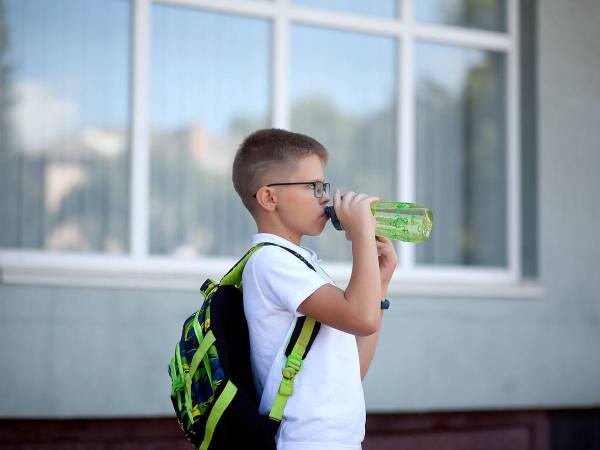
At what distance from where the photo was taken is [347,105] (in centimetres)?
540

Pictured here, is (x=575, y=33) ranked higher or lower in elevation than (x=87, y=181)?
higher

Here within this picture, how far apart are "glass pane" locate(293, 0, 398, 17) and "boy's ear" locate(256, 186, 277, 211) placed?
10.5 ft

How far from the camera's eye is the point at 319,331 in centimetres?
212

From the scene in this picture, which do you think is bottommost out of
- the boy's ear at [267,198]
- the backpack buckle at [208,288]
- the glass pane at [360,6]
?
the backpack buckle at [208,288]

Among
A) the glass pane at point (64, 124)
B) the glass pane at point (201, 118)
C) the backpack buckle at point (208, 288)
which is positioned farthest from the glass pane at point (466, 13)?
the backpack buckle at point (208, 288)

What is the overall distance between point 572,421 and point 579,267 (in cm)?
101

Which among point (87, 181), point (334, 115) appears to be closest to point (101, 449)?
point (87, 181)

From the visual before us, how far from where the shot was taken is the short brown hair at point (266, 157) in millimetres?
2293

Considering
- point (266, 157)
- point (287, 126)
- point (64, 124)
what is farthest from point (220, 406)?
point (287, 126)

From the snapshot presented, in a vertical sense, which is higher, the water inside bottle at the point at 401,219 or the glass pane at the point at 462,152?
the glass pane at the point at 462,152

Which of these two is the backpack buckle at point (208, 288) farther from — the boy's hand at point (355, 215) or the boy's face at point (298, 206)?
the boy's hand at point (355, 215)

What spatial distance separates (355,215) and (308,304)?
27cm

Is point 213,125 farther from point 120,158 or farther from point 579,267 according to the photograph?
point 579,267

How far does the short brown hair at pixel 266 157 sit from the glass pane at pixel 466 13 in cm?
348
